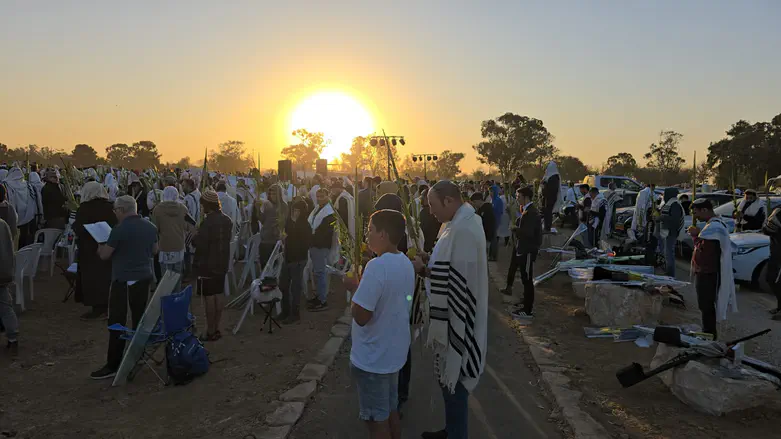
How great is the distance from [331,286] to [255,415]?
18.9 feet

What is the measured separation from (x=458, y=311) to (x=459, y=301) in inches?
2.7

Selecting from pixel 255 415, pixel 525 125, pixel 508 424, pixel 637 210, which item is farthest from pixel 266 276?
pixel 525 125

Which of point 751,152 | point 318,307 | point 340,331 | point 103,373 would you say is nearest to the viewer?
point 103,373

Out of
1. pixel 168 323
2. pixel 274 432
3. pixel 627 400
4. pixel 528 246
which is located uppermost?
pixel 528 246

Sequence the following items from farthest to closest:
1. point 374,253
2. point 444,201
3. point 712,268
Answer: point 712,268 → point 374,253 → point 444,201

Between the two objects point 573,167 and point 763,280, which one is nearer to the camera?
point 763,280

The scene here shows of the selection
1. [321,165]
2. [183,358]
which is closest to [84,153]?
[321,165]

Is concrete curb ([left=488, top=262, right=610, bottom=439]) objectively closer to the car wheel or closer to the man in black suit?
the man in black suit

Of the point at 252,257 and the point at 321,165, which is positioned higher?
the point at 321,165

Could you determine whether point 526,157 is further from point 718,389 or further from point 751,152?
point 718,389

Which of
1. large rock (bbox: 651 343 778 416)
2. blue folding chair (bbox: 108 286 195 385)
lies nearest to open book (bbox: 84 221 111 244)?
blue folding chair (bbox: 108 286 195 385)

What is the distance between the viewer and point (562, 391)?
4938mm

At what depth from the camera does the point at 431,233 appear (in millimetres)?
7461

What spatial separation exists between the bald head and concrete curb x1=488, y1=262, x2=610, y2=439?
7.17ft
